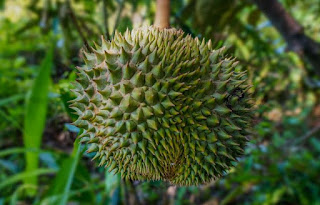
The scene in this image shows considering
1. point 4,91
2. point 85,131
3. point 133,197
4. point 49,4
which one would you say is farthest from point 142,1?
point 4,91

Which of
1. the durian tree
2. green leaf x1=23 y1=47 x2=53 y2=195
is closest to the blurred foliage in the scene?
green leaf x1=23 y1=47 x2=53 y2=195

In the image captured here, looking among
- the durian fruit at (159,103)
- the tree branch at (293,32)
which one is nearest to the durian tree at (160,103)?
the durian fruit at (159,103)

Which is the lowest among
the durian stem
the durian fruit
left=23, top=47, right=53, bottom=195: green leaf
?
the durian fruit

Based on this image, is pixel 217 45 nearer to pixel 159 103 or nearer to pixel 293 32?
pixel 159 103

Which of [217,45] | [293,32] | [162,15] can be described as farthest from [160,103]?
[293,32]

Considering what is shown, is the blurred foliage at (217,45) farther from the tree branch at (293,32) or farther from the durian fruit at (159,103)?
the durian fruit at (159,103)

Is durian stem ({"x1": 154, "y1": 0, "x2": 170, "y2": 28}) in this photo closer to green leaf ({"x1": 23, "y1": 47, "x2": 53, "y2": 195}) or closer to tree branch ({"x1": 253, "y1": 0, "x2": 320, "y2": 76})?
tree branch ({"x1": 253, "y1": 0, "x2": 320, "y2": 76})

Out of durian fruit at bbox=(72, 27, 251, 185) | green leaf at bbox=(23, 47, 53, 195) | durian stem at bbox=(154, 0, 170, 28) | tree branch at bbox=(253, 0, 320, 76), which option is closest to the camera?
durian fruit at bbox=(72, 27, 251, 185)
